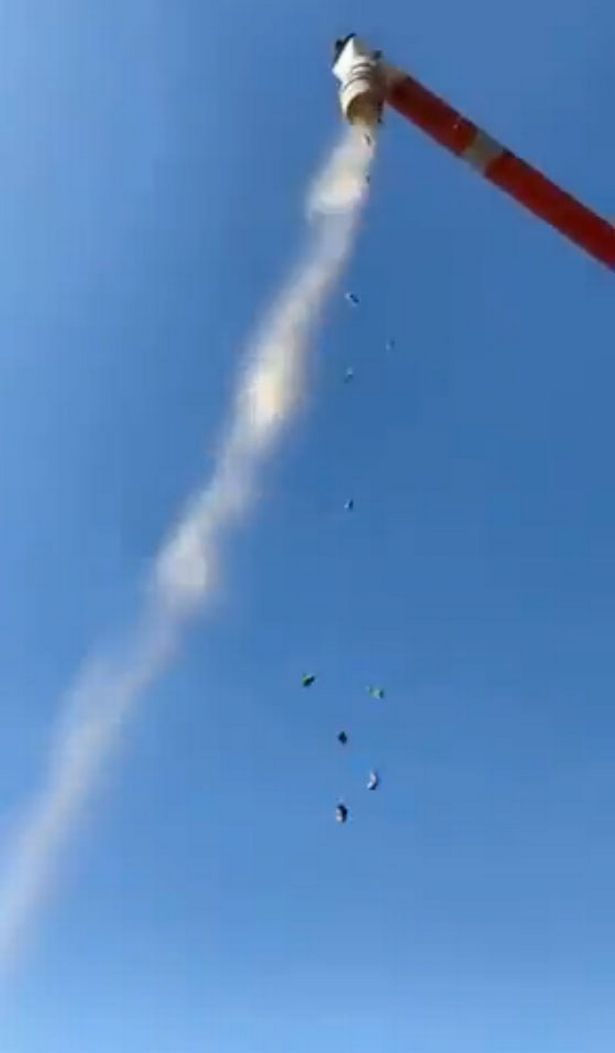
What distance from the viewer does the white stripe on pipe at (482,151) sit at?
3769cm

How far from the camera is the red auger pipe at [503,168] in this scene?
122 ft

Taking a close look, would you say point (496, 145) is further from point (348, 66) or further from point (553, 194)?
point (348, 66)

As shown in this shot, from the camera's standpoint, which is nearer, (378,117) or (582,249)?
(378,117)

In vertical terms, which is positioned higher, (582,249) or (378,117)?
(378,117)

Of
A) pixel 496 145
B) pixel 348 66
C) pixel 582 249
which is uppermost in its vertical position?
pixel 348 66

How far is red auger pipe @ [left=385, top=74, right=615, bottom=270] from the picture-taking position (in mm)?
37312

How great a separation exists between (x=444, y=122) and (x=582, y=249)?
22.0 ft

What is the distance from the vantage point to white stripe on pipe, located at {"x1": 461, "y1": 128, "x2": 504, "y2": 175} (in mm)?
37688

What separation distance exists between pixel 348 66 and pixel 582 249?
33.9ft

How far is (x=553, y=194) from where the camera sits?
128ft

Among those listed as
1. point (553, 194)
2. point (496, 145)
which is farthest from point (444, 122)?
point (553, 194)

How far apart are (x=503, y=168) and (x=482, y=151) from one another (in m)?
1.04

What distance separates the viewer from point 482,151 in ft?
124

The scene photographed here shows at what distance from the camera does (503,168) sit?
3841 centimetres
